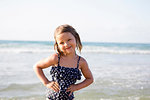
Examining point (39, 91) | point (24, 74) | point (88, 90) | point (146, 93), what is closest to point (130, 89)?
point (146, 93)

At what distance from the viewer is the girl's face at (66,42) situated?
242 centimetres

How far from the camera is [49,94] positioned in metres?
2.50

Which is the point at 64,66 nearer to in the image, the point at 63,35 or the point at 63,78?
the point at 63,78

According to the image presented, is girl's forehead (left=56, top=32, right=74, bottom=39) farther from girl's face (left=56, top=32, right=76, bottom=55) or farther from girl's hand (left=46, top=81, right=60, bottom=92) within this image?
girl's hand (left=46, top=81, right=60, bottom=92)

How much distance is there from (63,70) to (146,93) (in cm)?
351

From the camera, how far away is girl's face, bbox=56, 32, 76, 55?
7.95ft

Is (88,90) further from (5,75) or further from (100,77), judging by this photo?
(5,75)

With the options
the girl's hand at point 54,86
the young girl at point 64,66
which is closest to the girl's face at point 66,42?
the young girl at point 64,66

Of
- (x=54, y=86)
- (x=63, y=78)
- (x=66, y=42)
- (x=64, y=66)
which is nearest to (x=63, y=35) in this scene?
(x=66, y=42)

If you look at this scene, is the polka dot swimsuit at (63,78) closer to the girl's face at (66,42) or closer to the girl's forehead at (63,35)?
the girl's face at (66,42)

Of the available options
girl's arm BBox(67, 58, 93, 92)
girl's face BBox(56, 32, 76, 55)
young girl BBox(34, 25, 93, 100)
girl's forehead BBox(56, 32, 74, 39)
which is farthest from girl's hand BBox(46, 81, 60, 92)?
girl's forehead BBox(56, 32, 74, 39)

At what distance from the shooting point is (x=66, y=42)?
7.98 feet

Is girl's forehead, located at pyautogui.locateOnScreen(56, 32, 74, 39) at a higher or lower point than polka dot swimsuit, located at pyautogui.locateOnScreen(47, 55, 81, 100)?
higher

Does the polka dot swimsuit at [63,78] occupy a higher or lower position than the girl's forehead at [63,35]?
lower
